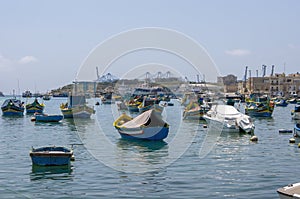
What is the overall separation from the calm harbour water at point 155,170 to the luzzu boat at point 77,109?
22.9 meters

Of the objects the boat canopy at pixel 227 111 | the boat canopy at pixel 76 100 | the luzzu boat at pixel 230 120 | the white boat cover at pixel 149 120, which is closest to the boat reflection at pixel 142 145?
the white boat cover at pixel 149 120

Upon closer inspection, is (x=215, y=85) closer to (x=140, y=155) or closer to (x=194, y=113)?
Answer: (x=194, y=113)

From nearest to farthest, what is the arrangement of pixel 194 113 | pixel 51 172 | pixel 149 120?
pixel 51 172 < pixel 149 120 < pixel 194 113

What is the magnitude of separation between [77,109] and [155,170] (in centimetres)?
3826

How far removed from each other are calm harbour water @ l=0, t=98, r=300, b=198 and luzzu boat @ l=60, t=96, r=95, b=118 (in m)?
22.9

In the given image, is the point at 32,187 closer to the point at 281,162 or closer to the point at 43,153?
the point at 43,153

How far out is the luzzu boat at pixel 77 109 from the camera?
196ft

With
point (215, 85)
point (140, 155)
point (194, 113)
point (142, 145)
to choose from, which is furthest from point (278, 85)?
point (140, 155)

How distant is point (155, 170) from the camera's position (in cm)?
2312

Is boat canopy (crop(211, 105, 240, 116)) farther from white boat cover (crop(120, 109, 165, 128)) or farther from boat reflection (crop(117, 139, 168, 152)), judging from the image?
boat reflection (crop(117, 139, 168, 152))

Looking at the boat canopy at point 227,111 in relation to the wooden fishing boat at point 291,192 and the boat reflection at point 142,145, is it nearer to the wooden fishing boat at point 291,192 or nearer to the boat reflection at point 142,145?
the boat reflection at point 142,145

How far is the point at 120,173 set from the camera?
22.3 metres

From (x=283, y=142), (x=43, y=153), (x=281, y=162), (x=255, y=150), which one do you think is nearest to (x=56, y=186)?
(x=43, y=153)

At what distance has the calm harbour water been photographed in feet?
61.8
